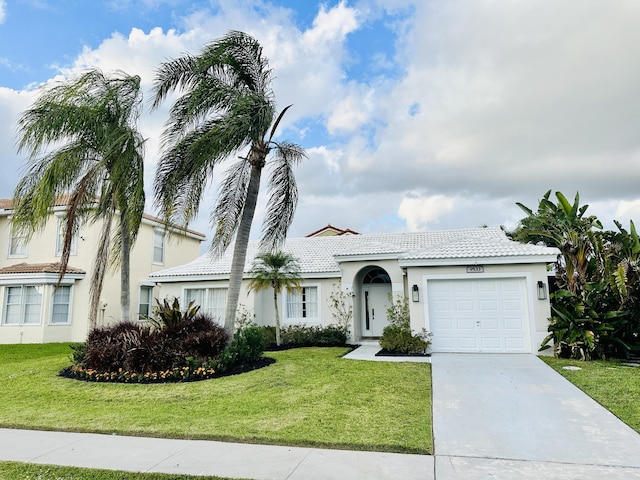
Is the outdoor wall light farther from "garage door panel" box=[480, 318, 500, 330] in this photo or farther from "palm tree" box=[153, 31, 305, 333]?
"palm tree" box=[153, 31, 305, 333]

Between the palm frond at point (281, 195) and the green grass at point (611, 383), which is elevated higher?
the palm frond at point (281, 195)

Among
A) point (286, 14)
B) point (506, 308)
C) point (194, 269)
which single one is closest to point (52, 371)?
point (194, 269)

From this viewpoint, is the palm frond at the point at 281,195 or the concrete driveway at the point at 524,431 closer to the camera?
the concrete driveway at the point at 524,431

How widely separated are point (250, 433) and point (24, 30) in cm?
1392

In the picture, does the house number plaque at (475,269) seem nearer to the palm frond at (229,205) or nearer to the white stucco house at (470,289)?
the white stucco house at (470,289)

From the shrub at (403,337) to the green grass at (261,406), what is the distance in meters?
1.90

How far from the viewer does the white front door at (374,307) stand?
705 inches

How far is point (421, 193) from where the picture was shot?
2419 cm

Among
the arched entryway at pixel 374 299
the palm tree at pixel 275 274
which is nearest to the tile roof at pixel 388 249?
the palm tree at pixel 275 274

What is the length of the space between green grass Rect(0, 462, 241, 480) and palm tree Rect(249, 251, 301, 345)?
11.4 m

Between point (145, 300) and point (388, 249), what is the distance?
15.2 meters

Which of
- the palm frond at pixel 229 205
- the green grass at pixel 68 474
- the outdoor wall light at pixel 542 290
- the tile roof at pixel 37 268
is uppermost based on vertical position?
the palm frond at pixel 229 205

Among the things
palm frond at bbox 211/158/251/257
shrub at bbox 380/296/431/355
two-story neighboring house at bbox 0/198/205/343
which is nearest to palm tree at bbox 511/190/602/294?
shrub at bbox 380/296/431/355

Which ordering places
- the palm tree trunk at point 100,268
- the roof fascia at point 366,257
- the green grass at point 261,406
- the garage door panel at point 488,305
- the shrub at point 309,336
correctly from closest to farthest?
the green grass at point 261,406, the palm tree trunk at point 100,268, the garage door panel at point 488,305, the roof fascia at point 366,257, the shrub at point 309,336
